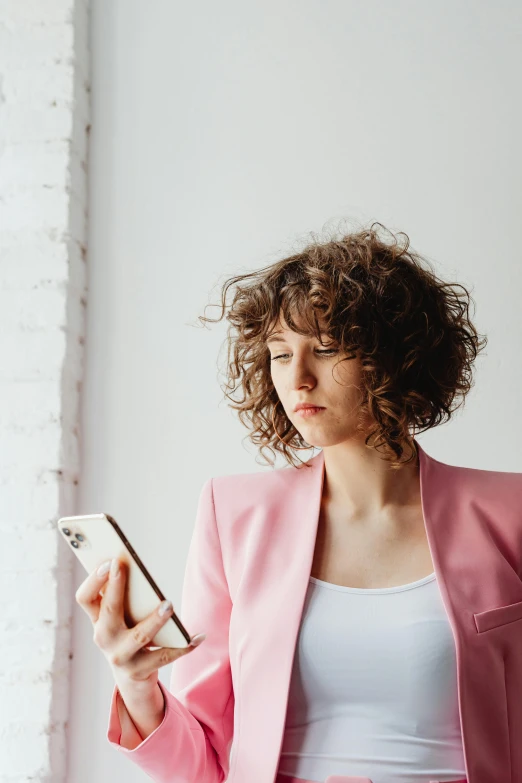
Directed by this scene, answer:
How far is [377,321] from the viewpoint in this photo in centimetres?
112

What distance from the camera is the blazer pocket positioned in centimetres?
106

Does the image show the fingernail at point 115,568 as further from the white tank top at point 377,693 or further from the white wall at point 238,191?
the white wall at point 238,191

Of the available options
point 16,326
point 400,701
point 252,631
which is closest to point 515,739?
point 400,701

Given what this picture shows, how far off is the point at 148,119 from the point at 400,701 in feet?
4.50

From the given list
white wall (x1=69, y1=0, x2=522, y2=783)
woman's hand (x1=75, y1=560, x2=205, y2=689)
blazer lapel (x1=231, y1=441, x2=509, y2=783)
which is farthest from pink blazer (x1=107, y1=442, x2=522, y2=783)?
white wall (x1=69, y1=0, x2=522, y2=783)

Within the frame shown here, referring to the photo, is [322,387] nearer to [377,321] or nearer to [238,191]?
[377,321]

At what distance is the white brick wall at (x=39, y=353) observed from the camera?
1.63 meters

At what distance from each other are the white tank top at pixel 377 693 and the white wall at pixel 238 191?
0.62 metres

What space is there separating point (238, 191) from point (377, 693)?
1126 millimetres

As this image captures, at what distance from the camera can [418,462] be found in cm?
123

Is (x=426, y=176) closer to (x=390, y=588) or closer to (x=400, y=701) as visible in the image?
(x=390, y=588)

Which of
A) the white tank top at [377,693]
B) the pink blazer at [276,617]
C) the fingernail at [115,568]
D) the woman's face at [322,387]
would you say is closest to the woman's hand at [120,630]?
the fingernail at [115,568]

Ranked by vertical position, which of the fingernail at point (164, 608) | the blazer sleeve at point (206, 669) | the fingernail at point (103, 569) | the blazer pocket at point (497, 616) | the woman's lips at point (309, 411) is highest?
the woman's lips at point (309, 411)

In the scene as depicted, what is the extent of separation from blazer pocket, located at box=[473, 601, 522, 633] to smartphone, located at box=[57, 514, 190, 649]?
1.27 feet
